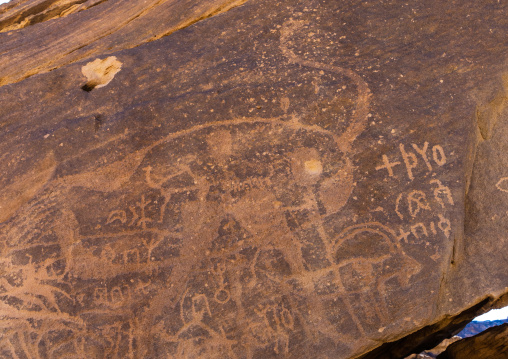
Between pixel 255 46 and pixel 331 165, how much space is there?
1056mm

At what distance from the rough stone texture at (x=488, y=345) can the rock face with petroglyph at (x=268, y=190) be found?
47cm

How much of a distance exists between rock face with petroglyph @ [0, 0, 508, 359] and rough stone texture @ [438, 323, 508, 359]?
1.53 feet

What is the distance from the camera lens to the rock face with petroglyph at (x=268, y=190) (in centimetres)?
257

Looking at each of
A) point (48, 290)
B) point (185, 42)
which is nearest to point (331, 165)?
point (185, 42)

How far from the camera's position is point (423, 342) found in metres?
3.25

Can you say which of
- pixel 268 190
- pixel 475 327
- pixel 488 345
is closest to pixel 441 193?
pixel 268 190

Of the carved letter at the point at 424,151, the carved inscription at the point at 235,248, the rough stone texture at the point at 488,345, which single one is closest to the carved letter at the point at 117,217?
the carved inscription at the point at 235,248

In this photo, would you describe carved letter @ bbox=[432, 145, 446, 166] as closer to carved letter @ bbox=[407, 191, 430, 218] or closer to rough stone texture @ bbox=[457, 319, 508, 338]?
carved letter @ bbox=[407, 191, 430, 218]

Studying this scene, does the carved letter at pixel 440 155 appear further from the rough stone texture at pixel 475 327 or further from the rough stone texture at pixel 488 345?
the rough stone texture at pixel 475 327

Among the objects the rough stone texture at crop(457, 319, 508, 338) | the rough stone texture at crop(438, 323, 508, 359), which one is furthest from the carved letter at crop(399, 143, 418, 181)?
the rough stone texture at crop(457, 319, 508, 338)

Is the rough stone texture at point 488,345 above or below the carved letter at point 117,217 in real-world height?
below

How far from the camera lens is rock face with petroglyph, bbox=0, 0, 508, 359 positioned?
2570mm

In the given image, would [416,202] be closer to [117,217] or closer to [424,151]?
[424,151]

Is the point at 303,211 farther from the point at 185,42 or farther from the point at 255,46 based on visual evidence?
the point at 185,42
